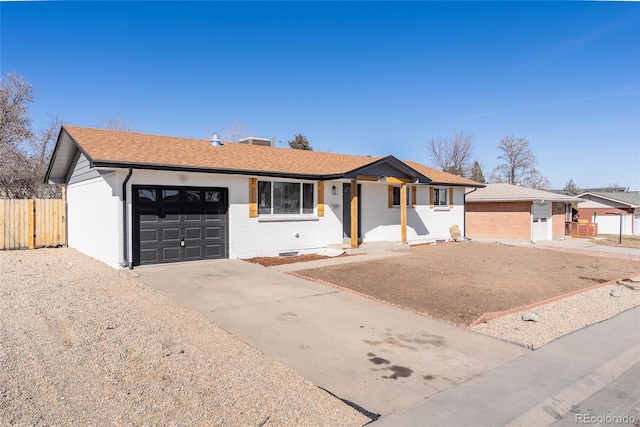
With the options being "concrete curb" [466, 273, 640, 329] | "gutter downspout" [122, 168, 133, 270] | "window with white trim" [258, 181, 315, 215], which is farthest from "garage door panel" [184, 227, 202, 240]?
"concrete curb" [466, 273, 640, 329]

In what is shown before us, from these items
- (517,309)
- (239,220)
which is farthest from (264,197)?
(517,309)

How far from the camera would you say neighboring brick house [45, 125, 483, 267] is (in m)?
10.7

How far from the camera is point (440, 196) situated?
19.6m

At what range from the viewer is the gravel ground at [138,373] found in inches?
132

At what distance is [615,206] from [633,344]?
35113mm

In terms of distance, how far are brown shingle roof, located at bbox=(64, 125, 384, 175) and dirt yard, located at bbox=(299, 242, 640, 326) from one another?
4318 millimetres

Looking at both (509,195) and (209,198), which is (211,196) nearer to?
(209,198)

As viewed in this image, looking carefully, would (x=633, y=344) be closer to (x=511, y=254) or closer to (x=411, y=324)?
(x=411, y=324)

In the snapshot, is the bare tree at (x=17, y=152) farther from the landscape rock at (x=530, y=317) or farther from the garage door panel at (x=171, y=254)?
the landscape rock at (x=530, y=317)

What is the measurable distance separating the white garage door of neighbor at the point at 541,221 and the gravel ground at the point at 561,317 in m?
14.2

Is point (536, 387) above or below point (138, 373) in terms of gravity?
below

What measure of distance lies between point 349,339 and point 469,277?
19.4 feet

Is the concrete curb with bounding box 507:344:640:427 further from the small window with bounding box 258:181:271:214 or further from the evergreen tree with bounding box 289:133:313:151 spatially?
the evergreen tree with bounding box 289:133:313:151

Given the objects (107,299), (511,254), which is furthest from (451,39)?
(107,299)
